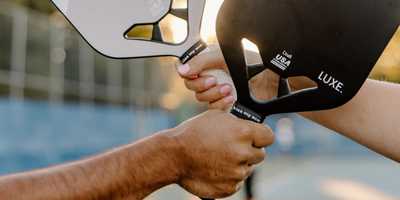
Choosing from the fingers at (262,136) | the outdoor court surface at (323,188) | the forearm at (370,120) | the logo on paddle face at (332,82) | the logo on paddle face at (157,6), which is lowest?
the outdoor court surface at (323,188)

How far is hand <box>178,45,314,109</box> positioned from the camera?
167cm

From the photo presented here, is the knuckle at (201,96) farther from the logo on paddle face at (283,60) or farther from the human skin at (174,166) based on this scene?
the logo on paddle face at (283,60)

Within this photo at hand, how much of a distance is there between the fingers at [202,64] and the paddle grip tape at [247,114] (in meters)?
0.12

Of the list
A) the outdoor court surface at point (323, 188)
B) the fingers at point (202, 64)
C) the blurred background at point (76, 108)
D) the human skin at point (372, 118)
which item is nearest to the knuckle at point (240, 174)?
the fingers at point (202, 64)

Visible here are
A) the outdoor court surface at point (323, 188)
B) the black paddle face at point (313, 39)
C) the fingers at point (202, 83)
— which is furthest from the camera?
the outdoor court surface at point (323, 188)

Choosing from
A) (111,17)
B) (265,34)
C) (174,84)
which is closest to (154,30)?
(111,17)

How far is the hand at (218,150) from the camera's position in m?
1.65

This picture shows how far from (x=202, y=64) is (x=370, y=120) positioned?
0.60 m

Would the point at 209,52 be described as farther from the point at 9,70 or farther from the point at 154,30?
the point at 9,70

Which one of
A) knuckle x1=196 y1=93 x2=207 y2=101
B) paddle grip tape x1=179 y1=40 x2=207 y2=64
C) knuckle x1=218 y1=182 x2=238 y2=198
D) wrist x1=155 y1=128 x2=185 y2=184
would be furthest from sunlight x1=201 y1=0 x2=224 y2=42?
knuckle x1=218 y1=182 x2=238 y2=198

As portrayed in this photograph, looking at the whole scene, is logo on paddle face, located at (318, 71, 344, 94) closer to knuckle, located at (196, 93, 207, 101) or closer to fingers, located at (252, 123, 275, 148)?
fingers, located at (252, 123, 275, 148)

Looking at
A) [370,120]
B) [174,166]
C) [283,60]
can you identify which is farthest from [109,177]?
[370,120]

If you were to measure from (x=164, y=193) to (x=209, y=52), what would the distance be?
873 cm

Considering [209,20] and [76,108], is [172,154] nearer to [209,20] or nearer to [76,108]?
[209,20]
